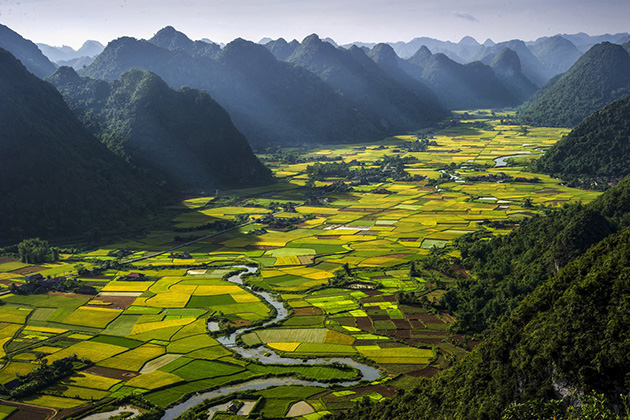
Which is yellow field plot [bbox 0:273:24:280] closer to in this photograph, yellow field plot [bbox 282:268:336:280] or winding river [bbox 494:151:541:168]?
yellow field plot [bbox 282:268:336:280]

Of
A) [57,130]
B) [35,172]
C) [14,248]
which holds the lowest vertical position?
[14,248]

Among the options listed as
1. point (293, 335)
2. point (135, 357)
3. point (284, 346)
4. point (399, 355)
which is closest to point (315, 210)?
point (293, 335)

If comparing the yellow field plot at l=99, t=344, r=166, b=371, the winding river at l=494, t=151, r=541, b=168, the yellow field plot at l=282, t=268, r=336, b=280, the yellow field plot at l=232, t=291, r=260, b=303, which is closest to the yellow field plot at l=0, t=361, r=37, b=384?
→ the yellow field plot at l=99, t=344, r=166, b=371

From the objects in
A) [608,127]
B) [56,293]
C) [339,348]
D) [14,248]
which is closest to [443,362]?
[339,348]

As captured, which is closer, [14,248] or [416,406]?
[416,406]

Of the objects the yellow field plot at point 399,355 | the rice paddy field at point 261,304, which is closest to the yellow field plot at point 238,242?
the rice paddy field at point 261,304

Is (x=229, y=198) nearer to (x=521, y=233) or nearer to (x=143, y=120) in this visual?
(x=143, y=120)

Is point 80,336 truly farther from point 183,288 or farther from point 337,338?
point 337,338
